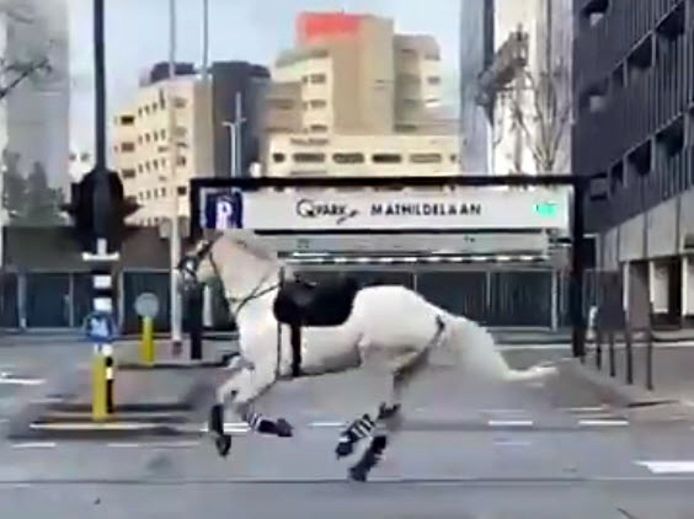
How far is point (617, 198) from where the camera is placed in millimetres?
73312

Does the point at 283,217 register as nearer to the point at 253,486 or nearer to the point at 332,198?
the point at 332,198

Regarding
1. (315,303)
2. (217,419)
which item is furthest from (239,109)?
(315,303)

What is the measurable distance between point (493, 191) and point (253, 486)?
75.6 feet

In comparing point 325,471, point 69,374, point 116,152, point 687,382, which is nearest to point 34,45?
point 116,152

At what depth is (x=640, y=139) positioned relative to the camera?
223 ft

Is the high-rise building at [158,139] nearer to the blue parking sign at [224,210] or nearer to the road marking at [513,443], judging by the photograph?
the blue parking sign at [224,210]

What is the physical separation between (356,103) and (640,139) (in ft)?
98.3

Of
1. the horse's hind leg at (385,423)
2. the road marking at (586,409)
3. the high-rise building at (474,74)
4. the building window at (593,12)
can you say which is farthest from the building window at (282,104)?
the horse's hind leg at (385,423)

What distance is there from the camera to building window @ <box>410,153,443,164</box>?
90812 mm

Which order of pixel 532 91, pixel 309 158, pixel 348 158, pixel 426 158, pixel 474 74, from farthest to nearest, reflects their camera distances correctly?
pixel 474 74, pixel 426 158, pixel 348 158, pixel 309 158, pixel 532 91

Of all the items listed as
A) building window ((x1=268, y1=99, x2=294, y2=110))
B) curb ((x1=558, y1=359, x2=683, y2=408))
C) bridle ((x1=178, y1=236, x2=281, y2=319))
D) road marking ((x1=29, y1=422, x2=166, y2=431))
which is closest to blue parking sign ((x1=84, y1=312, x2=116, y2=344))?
road marking ((x1=29, y1=422, x2=166, y2=431))

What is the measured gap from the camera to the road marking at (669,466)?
17172mm

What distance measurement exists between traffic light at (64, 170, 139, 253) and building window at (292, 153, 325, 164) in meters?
65.3

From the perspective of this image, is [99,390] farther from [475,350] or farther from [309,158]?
[309,158]
